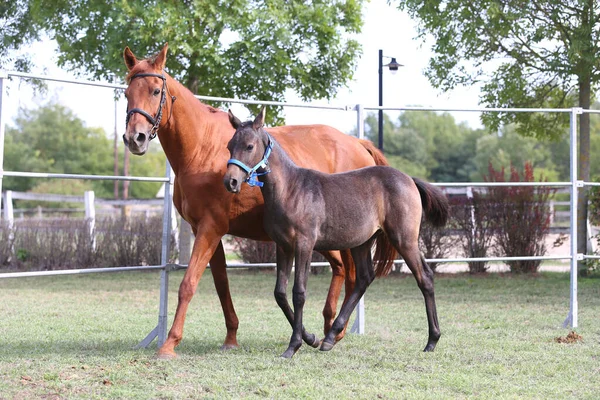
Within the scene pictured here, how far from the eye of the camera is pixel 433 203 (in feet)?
19.1

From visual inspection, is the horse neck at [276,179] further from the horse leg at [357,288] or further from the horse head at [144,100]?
the horse leg at [357,288]

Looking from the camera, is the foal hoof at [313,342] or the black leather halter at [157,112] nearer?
the black leather halter at [157,112]

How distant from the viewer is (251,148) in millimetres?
4969

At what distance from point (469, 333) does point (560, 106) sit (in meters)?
8.94

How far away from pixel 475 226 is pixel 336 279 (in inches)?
282

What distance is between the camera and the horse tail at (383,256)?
20.2 ft

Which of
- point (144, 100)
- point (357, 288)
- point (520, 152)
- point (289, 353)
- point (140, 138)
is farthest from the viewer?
point (520, 152)

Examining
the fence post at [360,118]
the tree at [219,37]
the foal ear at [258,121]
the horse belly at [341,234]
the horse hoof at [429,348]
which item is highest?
the tree at [219,37]

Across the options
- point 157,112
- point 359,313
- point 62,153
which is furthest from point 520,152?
point 157,112

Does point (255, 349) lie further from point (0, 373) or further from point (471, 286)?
point (471, 286)

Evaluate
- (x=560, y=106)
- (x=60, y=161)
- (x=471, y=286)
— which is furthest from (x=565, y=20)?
(x=60, y=161)

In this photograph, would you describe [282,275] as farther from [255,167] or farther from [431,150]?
[431,150]

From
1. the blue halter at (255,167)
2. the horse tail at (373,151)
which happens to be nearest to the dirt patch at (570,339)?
the horse tail at (373,151)

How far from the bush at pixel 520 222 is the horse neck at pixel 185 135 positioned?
332 inches
